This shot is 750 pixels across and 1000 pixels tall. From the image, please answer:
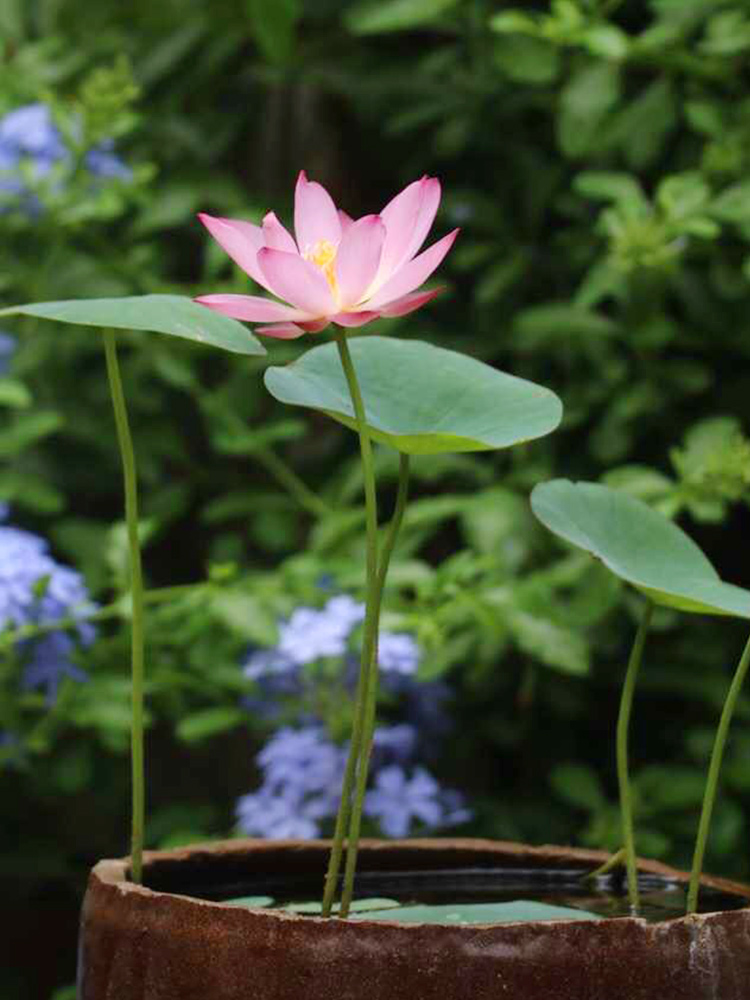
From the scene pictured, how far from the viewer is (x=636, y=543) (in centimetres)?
87

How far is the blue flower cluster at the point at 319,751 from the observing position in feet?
5.42

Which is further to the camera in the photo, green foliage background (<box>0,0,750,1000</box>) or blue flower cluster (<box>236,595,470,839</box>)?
green foliage background (<box>0,0,750,1000</box>)

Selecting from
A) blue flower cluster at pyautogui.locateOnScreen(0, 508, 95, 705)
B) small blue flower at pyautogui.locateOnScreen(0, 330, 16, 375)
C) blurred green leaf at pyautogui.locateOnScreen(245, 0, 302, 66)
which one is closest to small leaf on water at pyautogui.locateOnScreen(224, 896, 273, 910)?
blue flower cluster at pyautogui.locateOnScreen(0, 508, 95, 705)

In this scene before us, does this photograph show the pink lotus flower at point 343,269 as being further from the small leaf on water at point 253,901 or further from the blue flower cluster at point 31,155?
the blue flower cluster at point 31,155

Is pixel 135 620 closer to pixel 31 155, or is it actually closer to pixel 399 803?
pixel 399 803

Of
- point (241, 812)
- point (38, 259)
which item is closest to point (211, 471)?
point (38, 259)

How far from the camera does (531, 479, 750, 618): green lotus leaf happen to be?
0.80 meters

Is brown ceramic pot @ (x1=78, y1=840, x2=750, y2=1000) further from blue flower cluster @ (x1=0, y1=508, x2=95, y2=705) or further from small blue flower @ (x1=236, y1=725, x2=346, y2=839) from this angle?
small blue flower @ (x1=236, y1=725, x2=346, y2=839)

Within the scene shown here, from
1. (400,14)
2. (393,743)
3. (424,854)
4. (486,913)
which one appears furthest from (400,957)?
(400,14)

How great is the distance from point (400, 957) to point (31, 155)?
1595mm

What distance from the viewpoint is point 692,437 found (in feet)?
5.70

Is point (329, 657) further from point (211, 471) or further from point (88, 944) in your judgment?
point (88, 944)

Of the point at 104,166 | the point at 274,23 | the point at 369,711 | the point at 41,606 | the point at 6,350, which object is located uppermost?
the point at 274,23

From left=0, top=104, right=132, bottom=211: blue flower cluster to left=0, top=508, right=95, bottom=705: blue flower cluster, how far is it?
1.71ft
